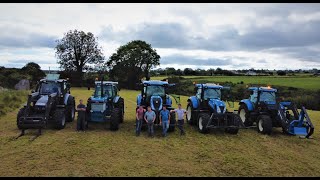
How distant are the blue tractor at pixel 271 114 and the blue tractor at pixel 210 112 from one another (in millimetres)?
1311

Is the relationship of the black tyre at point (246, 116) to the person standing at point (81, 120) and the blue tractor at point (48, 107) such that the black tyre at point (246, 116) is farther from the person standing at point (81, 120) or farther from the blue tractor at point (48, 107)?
the blue tractor at point (48, 107)

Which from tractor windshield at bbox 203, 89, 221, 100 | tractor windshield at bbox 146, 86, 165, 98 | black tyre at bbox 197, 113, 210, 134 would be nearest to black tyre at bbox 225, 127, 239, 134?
black tyre at bbox 197, 113, 210, 134

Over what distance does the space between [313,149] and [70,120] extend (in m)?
10.4

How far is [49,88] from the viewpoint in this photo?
48.6 feet

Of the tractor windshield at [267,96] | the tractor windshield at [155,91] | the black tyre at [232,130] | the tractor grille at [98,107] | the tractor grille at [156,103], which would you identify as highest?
the tractor windshield at [155,91]

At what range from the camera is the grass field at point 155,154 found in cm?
831

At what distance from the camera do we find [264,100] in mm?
14516

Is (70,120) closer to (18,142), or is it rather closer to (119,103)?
(119,103)

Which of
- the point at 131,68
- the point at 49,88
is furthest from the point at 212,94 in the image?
the point at 131,68

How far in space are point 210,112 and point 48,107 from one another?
6618mm

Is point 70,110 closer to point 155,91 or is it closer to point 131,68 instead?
point 155,91

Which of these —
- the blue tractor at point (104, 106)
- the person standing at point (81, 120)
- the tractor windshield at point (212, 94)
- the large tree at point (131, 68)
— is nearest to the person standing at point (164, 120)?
the blue tractor at point (104, 106)

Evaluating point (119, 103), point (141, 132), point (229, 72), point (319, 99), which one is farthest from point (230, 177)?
point (229, 72)

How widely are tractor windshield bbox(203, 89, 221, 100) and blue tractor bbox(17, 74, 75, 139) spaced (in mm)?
6107
